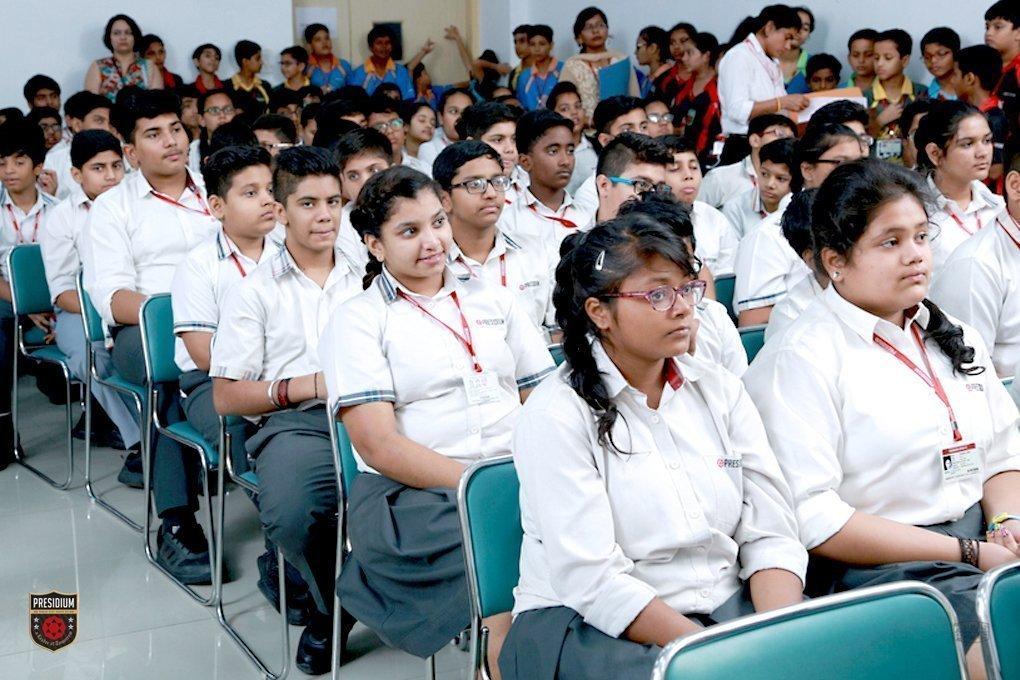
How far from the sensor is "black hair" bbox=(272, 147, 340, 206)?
2904 mm

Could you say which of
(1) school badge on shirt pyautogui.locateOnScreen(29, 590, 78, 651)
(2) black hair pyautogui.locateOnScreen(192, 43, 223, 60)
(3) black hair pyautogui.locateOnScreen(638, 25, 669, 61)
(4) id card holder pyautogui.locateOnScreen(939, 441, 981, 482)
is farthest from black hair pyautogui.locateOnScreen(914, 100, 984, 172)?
(2) black hair pyautogui.locateOnScreen(192, 43, 223, 60)

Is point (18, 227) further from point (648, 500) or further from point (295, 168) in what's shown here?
point (648, 500)

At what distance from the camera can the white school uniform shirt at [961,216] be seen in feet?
10.5

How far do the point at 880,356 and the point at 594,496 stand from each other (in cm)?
62

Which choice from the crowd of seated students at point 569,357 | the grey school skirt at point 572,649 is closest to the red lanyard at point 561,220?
the crowd of seated students at point 569,357

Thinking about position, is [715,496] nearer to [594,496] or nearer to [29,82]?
[594,496]

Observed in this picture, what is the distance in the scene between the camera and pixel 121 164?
14.1 ft

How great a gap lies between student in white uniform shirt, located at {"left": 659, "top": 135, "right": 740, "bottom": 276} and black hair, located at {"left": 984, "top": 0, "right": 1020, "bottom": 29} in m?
2.53

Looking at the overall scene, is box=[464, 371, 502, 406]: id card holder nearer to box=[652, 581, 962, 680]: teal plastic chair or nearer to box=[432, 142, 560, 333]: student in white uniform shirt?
box=[432, 142, 560, 333]: student in white uniform shirt

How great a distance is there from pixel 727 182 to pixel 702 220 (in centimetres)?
135

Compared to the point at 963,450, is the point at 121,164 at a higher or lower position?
higher

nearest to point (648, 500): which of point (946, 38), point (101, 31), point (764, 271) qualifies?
point (764, 271)

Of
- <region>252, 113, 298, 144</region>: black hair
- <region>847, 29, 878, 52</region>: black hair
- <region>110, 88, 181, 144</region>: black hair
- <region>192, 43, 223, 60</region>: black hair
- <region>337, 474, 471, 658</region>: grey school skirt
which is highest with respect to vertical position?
<region>192, 43, 223, 60</region>: black hair

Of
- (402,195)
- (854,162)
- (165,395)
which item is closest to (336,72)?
(165,395)
